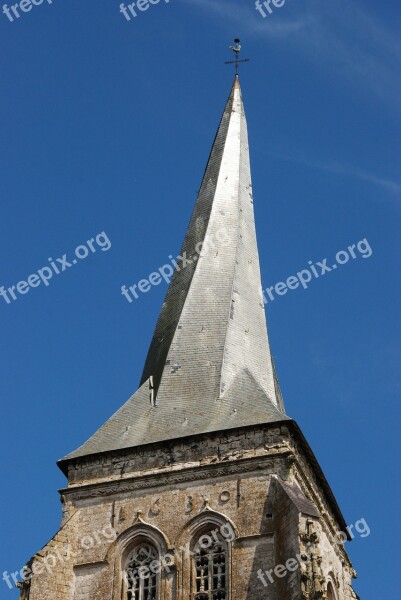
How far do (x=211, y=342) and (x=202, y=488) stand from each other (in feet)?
15.4

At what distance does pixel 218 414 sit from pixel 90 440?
3.31 m

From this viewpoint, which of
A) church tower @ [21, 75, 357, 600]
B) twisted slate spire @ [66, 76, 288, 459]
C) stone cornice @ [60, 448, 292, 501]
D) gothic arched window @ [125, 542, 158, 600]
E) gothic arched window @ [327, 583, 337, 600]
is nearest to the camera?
church tower @ [21, 75, 357, 600]

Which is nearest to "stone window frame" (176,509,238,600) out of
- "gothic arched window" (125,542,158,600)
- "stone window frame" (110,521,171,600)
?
"stone window frame" (110,521,171,600)

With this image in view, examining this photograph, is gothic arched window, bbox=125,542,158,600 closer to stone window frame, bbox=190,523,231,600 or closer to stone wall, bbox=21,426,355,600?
stone wall, bbox=21,426,355,600

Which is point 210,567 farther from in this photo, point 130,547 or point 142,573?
point 130,547

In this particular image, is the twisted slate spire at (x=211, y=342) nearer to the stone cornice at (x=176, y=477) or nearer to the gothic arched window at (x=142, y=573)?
the stone cornice at (x=176, y=477)

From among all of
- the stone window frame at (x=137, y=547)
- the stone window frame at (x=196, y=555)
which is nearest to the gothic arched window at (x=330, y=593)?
the stone window frame at (x=196, y=555)

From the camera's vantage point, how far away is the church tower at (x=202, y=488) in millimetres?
26828

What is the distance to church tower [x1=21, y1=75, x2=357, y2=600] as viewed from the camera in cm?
2683

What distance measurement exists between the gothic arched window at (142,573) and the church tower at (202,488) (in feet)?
0.09

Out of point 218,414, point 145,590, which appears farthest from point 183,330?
point 145,590

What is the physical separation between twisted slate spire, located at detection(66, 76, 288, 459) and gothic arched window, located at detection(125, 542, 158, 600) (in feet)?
9.06

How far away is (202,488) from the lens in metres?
28.2

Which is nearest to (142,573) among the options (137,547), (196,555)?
A: (137,547)
